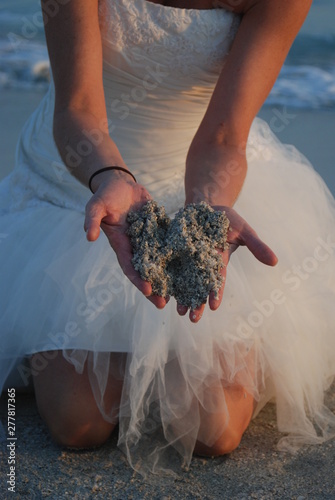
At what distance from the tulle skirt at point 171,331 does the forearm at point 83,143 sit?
0.38 m

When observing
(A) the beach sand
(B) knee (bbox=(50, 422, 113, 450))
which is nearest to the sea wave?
(A) the beach sand

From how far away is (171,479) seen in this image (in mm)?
1811

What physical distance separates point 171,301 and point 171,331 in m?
0.09

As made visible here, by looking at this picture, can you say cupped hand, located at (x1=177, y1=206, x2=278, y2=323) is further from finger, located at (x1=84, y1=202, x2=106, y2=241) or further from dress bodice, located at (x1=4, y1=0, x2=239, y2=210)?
dress bodice, located at (x1=4, y1=0, x2=239, y2=210)

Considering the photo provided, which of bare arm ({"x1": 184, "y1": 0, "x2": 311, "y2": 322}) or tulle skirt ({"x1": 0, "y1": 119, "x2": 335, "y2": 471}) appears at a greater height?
bare arm ({"x1": 184, "y1": 0, "x2": 311, "y2": 322})

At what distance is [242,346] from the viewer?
1.99 meters

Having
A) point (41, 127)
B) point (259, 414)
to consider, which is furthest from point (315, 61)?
point (259, 414)

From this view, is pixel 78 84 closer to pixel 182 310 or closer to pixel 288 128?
pixel 182 310

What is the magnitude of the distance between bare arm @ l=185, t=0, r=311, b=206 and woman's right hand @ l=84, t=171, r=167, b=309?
269 mm

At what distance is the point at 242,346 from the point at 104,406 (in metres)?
0.40

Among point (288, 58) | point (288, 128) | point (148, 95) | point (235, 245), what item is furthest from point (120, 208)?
point (288, 58)

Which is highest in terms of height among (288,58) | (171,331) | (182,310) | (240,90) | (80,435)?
(240,90)

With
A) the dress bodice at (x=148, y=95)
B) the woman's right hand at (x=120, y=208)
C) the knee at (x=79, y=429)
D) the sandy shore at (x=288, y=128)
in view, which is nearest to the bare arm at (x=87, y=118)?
the woman's right hand at (x=120, y=208)

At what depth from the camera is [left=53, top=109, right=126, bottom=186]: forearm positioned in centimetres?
175
